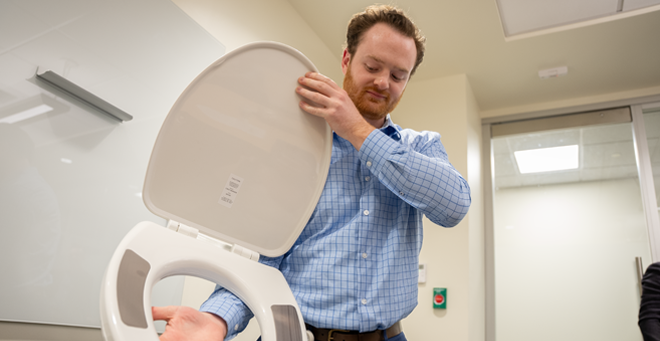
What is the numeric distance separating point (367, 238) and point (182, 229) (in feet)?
1.07

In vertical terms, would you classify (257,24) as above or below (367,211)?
above

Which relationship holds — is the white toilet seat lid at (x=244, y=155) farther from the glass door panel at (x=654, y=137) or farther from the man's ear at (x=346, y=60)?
the glass door panel at (x=654, y=137)

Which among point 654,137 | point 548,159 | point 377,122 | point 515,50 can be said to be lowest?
point 377,122

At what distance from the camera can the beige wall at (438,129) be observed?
1.77 metres

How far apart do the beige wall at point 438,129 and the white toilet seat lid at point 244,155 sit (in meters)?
0.95

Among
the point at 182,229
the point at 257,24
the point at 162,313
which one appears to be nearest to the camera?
the point at 162,313

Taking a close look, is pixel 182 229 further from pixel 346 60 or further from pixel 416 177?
pixel 346 60

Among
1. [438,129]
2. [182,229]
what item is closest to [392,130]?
[182,229]

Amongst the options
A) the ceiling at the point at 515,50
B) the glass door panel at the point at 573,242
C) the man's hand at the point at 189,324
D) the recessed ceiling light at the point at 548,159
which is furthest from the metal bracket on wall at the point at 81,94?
the recessed ceiling light at the point at 548,159

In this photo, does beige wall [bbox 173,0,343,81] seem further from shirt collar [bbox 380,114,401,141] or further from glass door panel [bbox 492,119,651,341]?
glass door panel [bbox 492,119,651,341]

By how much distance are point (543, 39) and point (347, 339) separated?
224 cm

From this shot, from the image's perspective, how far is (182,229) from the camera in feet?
2.13

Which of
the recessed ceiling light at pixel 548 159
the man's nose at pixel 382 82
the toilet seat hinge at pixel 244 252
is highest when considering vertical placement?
the recessed ceiling light at pixel 548 159

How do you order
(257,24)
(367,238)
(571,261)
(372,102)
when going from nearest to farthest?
(367,238) < (372,102) < (257,24) < (571,261)
